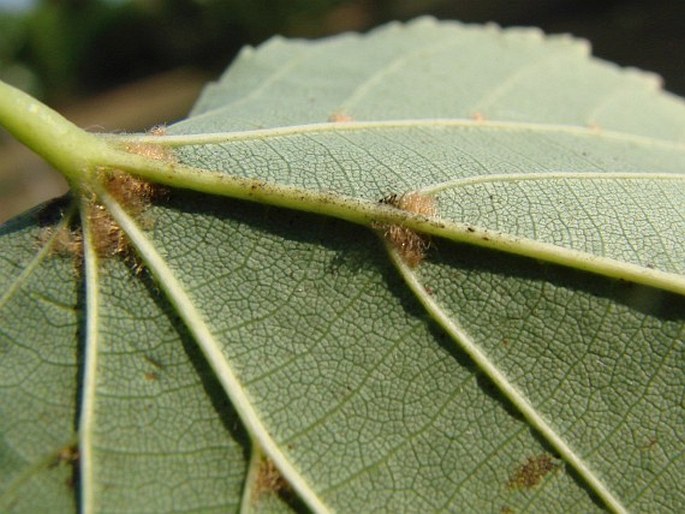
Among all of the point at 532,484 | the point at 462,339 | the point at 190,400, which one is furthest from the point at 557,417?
the point at 190,400

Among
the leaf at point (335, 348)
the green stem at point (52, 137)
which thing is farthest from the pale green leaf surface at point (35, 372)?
the green stem at point (52, 137)

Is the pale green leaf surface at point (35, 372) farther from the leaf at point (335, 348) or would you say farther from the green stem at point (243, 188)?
the green stem at point (243, 188)

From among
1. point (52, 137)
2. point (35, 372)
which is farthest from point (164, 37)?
point (35, 372)

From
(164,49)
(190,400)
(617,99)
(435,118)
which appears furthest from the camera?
(164,49)

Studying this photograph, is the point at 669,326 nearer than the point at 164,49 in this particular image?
Yes

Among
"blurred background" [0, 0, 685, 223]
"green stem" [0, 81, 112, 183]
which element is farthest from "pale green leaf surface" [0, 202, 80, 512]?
"blurred background" [0, 0, 685, 223]

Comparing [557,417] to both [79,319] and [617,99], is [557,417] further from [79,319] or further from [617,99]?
[617,99]

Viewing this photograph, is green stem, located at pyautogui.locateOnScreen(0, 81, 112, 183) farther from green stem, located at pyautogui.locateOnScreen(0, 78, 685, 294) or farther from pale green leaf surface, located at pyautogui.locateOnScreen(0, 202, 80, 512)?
pale green leaf surface, located at pyautogui.locateOnScreen(0, 202, 80, 512)
